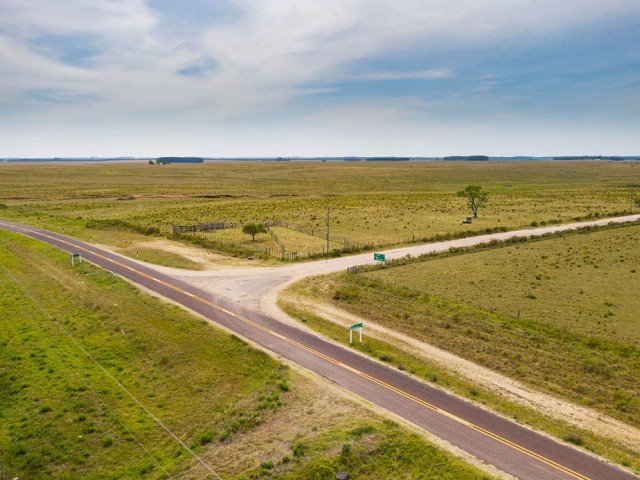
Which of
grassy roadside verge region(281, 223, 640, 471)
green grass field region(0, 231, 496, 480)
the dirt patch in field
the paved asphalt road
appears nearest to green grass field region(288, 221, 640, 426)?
grassy roadside verge region(281, 223, 640, 471)

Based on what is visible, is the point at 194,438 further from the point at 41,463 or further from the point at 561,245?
the point at 561,245

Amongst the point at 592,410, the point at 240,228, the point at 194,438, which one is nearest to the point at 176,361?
the point at 194,438

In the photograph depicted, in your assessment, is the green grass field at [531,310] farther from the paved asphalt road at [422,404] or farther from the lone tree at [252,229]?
the lone tree at [252,229]

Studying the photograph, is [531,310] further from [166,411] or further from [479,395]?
[166,411]

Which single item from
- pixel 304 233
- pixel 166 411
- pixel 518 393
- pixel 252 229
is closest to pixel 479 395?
pixel 518 393

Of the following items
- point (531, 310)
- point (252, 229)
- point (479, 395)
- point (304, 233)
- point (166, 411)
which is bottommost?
point (166, 411)

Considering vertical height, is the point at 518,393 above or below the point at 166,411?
above

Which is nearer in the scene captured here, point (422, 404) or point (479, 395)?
point (422, 404)

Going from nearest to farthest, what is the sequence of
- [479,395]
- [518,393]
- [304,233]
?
[479,395] → [518,393] → [304,233]

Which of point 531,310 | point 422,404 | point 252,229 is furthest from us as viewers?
point 252,229
